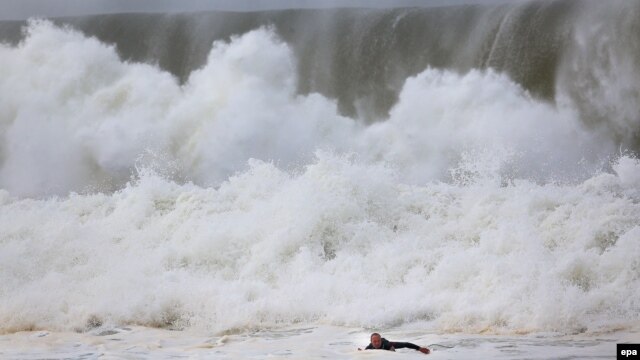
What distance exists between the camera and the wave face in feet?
21.6

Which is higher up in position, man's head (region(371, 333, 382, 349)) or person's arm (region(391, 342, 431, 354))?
man's head (region(371, 333, 382, 349))

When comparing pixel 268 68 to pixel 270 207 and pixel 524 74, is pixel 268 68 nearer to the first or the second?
pixel 524 74

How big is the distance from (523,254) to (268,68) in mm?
7186

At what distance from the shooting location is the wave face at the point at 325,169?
21.6 feet

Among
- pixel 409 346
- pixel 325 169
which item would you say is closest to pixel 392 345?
pixel 409 346

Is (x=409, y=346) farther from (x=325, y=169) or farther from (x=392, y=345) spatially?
(x=325, y=169)

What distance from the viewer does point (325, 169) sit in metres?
8.44

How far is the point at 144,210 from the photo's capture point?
9.04 meters

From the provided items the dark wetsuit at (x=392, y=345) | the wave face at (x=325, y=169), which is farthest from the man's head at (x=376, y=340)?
the wave face at (x=325, y=169)

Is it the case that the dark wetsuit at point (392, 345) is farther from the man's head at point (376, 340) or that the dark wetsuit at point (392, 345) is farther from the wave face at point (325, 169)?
the wave face at point (325, 169)

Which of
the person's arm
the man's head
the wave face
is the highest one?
the wave face

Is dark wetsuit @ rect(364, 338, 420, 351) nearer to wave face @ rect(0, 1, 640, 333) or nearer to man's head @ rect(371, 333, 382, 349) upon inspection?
man's head @ rect(371, 333, 382, 349)

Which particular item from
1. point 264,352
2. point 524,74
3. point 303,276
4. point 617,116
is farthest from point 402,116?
point 264,352

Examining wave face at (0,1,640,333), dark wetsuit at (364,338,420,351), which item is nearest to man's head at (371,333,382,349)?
dark wetsuit at (364,338,420,351)
